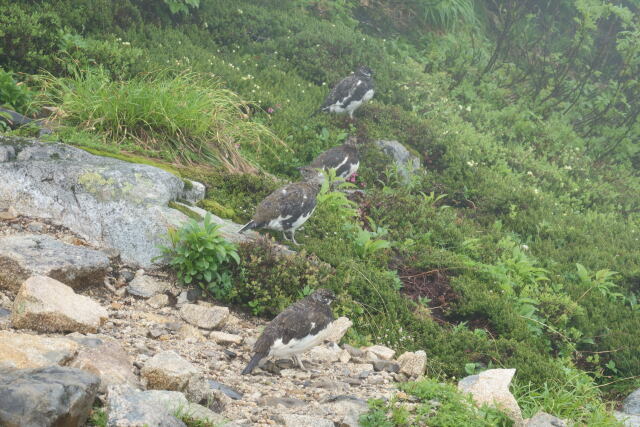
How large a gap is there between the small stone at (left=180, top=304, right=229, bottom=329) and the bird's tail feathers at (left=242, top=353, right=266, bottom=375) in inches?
38.5

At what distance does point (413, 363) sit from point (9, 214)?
4681 mm

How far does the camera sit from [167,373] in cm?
495

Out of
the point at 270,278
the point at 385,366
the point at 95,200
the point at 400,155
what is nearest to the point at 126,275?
the point at 95,200

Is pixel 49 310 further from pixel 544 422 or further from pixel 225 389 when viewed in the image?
pixel 544 422

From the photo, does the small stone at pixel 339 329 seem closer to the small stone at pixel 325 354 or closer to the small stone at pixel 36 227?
the small stone at pixel 325 354

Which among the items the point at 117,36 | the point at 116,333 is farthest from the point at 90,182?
the point at 117,36

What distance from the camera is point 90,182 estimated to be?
782cm

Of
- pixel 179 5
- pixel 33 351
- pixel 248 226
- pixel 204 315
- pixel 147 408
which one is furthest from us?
pixel 179 5

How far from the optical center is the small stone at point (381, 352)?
710cm

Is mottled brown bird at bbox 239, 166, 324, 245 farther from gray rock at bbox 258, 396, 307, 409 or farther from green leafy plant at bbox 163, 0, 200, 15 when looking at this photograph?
green leafy plant at bbox 163, 0, 200, 15

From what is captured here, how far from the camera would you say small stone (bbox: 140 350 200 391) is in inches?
194

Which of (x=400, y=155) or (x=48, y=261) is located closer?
(x=48, y=261)

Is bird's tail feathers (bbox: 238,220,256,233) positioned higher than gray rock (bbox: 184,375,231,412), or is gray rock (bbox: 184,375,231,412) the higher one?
gray rock (bbox: 184,375,231,412)

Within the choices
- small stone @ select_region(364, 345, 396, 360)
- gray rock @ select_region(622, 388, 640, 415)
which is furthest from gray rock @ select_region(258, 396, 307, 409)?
gray rock @ select_region(622, 388, 640, 415)
